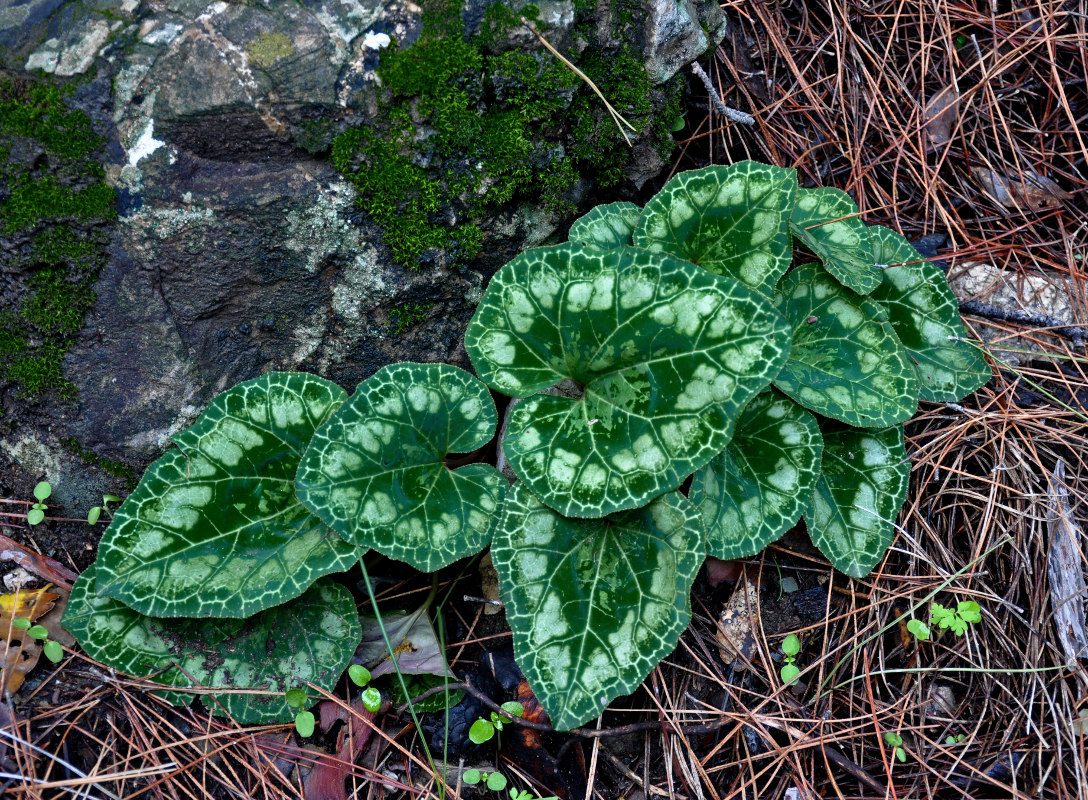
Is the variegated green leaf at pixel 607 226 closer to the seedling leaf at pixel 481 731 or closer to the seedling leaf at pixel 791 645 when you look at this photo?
the seedling leaf at pixel 791 645

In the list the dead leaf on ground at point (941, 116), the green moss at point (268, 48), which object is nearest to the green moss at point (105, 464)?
the green moss at point (268, 48)

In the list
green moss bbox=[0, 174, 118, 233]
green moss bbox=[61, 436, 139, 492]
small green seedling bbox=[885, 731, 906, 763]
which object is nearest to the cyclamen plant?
green moss bbox=[61, 436, 139, 492]

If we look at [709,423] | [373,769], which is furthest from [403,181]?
[373,769]

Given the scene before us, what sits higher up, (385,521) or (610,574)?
(385,521)

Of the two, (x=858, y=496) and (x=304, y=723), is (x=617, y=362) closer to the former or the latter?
(x=858, y=496)

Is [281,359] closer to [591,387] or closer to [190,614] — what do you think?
[190,614]

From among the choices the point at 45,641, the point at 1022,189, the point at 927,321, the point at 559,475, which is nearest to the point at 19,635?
the point at 45,641

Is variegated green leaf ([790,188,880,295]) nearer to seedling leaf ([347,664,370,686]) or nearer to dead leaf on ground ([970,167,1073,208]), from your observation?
dead leaf on ground ([970,167,1073,208])

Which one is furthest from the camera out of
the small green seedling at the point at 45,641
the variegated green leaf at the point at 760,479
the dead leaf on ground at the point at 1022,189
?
the dead leaf on ground at the point at 1022,189
